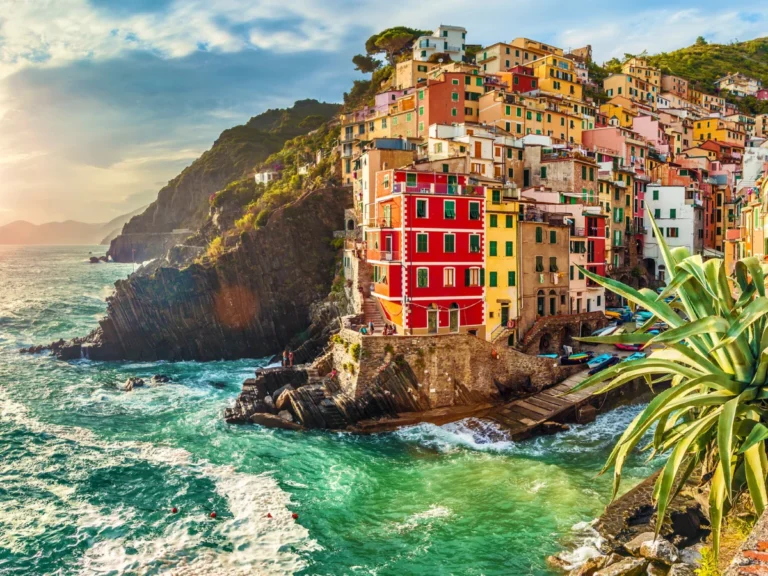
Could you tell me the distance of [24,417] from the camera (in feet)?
147

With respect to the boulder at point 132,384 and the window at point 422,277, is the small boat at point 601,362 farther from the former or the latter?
the boulder at point 132,384

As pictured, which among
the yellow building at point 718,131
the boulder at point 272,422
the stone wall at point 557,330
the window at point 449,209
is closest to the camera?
the boulder at point 272,422

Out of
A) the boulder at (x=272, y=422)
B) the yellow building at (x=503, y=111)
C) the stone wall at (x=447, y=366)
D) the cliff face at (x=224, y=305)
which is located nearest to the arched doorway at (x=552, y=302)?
the stone wall at (x=447, y=366)

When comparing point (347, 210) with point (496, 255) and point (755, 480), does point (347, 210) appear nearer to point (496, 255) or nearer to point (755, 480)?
point (496, 255)

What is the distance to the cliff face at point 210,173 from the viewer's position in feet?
502

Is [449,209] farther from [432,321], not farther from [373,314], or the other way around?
[373,314]

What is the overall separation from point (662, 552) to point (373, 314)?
31.3m

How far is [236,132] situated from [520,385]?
455ft

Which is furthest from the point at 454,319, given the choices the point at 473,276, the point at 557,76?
the point at 557,76

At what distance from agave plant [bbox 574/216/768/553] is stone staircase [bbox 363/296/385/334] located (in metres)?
31.0

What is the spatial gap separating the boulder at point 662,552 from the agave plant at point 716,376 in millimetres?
5452

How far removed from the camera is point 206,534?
2661cm

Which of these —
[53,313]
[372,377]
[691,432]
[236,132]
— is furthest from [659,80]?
[691,432]

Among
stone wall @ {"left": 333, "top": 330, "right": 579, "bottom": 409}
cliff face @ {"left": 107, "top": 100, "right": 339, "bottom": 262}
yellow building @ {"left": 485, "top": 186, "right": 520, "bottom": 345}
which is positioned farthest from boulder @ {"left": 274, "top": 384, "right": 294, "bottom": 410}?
cliff face @ {"left": 107, "top": 100, "right": 339, "bottom": 262}
